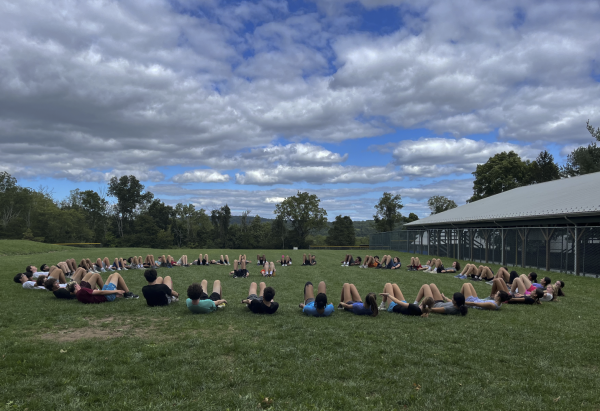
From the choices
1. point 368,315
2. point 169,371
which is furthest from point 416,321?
point 169,371

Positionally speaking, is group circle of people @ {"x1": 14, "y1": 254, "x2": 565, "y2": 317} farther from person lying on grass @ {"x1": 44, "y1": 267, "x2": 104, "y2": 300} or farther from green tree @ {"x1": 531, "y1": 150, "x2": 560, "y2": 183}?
green tree @ {"x1": 531, "y1": 150, "x2": 560, "y2": 183}

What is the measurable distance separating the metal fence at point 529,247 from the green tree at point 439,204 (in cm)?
6244

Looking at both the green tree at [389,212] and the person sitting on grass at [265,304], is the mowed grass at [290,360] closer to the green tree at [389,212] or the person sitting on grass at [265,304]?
the person sitting on grass at [265,304]

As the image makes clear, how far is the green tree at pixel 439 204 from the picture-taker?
98.1m

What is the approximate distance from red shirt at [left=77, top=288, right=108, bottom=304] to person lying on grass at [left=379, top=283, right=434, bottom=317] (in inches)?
301

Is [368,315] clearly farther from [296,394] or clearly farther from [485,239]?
[485,239]

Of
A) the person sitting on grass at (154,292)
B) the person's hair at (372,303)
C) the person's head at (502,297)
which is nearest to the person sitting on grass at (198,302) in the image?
the person sitting on grass at (154,292)

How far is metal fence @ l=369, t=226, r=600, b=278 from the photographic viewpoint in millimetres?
19641

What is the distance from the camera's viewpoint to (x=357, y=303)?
9406mm

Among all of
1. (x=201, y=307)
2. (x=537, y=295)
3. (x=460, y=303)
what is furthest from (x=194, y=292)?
(x=537, y=295)

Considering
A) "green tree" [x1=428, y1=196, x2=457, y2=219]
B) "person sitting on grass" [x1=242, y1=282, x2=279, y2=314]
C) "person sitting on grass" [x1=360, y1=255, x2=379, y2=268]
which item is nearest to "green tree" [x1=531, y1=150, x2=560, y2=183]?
"green tree" [x1=428, y1=196, x2=457, y2=219]

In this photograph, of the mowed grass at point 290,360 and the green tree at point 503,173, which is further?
the green tree at point 503,173

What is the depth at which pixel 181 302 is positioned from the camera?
35.4ft

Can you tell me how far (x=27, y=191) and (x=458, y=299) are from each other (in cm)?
9550
